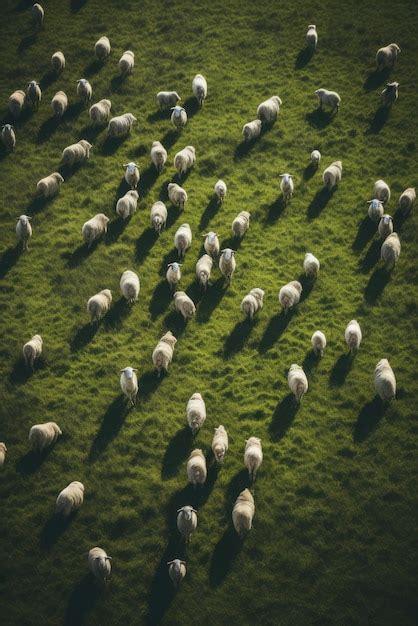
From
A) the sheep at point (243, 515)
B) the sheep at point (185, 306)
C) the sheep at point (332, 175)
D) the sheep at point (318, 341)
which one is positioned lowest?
the sheep at point (243, 515)

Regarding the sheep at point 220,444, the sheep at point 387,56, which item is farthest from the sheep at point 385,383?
the sheep at point 387,56

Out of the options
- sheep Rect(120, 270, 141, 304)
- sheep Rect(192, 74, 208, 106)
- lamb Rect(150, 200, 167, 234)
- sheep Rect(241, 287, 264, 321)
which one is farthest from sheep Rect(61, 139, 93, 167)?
sheep Rect(241, 287, 264, 321)

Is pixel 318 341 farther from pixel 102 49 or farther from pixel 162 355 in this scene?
pixel 102 49

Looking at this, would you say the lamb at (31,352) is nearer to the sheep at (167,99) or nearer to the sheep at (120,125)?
the sheep at (120,125)

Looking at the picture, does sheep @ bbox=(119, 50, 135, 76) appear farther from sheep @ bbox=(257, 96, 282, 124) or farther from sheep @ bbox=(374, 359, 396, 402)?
sheep @ bbox=(374, 359, 396, 402)

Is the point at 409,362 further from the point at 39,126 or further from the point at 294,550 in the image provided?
the point at 39,126
